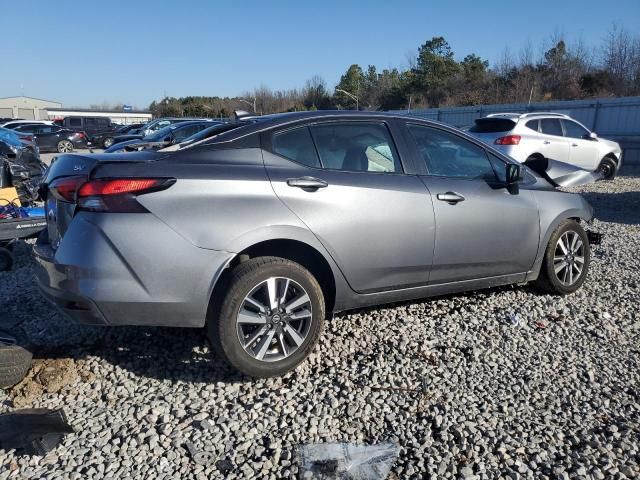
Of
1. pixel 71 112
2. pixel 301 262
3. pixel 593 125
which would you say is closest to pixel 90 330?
pixel 301 262

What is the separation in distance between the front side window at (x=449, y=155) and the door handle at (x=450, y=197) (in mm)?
183

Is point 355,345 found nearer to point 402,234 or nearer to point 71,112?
point 402,234

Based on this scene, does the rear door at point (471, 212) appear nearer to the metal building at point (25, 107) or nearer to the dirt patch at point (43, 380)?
the dirt patch at point (43, 380)

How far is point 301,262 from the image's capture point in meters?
3.40

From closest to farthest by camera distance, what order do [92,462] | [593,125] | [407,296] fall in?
1. [92,462]
2. [407,296]
3. [593,125]

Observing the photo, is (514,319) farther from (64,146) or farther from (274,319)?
(64,146)

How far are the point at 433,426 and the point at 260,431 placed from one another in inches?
36.8

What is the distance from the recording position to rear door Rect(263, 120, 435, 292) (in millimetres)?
3234

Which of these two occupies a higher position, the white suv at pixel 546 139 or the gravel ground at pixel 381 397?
the white suv at pixel 546 139

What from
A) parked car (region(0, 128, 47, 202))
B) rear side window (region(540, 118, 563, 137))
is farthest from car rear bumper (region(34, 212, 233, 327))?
rear side window (region(540, 118, 563, 137))

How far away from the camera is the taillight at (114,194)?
281 cm

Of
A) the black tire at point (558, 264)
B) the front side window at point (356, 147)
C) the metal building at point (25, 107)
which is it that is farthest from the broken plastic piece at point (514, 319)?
the metal building at point (25, 107)

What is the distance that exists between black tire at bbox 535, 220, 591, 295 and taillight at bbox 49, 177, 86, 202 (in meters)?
3.80

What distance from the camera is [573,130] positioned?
12.5 meters
